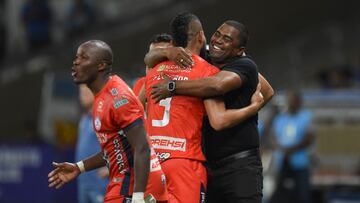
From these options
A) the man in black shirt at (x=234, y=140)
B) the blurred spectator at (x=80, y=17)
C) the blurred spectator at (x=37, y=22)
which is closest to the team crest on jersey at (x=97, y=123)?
the man in black shirt at (x=234, y=140)

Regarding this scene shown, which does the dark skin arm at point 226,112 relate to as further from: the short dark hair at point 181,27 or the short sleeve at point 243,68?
the short dark hair at point 181,27

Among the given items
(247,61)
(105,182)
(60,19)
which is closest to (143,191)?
(247,61)

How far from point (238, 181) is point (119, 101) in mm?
1331

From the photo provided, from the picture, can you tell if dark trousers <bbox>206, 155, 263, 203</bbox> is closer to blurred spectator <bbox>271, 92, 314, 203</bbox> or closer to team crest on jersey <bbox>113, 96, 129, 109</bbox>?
team crest on jersey <bbox>113, 96, 129, 109</bbox>

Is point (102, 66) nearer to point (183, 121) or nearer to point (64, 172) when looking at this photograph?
point (183, 121)

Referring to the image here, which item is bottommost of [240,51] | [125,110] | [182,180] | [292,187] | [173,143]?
[292,187]

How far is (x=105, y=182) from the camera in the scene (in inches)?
483

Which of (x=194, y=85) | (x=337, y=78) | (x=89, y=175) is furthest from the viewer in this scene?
(x=337, y=78)

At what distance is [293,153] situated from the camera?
52.0 ft

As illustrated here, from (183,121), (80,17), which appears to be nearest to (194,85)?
(183,121)

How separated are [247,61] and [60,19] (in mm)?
16383

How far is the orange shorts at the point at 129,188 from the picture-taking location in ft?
27.6

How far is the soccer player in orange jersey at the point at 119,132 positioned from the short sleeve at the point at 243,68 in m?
0.92

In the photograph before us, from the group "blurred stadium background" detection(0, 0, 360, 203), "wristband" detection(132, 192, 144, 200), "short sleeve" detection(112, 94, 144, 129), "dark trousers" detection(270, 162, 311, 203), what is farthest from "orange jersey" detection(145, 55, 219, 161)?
"blurred stadium background" detection(0, 0, 360, 203)
